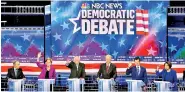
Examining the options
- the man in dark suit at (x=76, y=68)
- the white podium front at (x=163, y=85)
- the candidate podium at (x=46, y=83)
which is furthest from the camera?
the man in dark suit at (x=76, y=68)

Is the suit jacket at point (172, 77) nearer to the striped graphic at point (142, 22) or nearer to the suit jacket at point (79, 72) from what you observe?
the striped graphic at point (142, 22)

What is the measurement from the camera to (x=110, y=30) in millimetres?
10023

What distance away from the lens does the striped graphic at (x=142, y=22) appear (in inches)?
394

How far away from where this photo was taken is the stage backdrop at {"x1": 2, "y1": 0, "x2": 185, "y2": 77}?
10008 mm

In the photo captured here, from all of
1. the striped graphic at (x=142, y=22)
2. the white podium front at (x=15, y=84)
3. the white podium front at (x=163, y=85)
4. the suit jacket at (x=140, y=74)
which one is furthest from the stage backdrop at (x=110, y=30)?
the white podium front at (x=15, y=84)

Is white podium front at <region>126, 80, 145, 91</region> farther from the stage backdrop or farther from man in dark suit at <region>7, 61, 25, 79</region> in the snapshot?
man in dark suit at <region>7, 61, 25, 79</region>

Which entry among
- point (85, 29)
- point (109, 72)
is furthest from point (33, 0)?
point (109, 72)

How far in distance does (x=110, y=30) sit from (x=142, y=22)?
64 cm

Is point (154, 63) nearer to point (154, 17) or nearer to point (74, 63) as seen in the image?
point (154, 17)

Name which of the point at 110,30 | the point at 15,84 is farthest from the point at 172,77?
the point at 15,84

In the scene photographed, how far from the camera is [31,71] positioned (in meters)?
10.1

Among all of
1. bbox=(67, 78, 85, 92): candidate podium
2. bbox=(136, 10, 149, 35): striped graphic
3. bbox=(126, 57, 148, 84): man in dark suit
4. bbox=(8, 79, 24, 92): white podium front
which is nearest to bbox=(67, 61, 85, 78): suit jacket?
Result: bbox=(67, 78, 85, 92): candidate podium

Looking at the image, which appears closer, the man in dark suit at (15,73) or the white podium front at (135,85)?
the white podium front at (135,85)

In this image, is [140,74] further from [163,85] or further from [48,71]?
[48,71]
